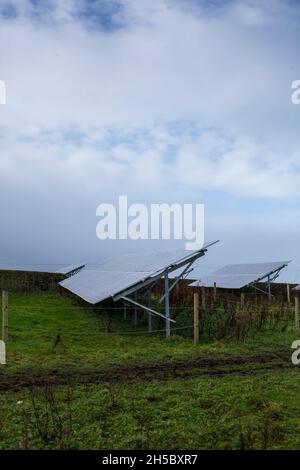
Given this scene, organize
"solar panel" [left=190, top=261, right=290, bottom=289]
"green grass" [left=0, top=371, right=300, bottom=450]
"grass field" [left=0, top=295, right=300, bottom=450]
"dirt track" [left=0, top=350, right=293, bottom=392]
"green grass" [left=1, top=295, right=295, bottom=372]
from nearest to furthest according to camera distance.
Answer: "green grass" [left=0, top=371, right=300, bottom=450]
"grass field" [left=0, top=295, right=300, bottom=450]
"dirt track" [left=0, top=350, right=293, bottom=392]
"green grass" [left=1, top=295, right=295, bottom=372]
"solar panel" [left=190, top=261, right=290, bottom=289]

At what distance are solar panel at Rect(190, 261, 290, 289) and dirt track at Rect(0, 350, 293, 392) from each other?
56.1 feet

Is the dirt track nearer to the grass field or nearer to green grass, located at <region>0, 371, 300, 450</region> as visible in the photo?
the grass field

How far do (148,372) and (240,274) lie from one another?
2265 cm

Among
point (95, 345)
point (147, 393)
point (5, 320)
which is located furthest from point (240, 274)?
point (147, 393)

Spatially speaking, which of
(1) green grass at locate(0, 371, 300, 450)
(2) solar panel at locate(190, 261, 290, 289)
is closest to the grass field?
(1) green grass at locate(0, 371, 300, 450)

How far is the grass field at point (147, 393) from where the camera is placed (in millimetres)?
6094

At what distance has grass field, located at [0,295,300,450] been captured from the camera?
609cm

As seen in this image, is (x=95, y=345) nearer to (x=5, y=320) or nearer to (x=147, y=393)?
(x=5, y=320)

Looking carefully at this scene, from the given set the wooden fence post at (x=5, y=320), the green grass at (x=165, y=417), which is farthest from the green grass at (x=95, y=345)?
the green grass at (x=165, y=417)

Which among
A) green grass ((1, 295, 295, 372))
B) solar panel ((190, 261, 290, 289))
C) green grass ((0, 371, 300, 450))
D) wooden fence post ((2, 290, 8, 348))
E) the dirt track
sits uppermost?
solar panel ((190, 261, 290, 289))

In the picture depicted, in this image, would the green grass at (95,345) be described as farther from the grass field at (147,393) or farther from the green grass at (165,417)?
the green grass at (165,417)

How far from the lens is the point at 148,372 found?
391 inches

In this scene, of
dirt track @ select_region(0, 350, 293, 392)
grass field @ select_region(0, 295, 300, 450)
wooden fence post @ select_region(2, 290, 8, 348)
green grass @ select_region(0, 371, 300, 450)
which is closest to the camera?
green grass @ select_region(0, 371, 300, 450)
